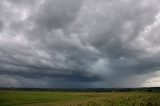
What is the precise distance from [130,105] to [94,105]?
702 cm

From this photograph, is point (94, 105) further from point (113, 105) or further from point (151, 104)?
point (151, 104)

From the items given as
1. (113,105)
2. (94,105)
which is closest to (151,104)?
(113,105)

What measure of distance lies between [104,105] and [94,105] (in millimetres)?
2423

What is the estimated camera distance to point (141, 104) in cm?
4166

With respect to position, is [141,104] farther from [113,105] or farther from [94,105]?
[94,105]

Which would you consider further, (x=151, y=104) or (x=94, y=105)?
(x=94, y=105)

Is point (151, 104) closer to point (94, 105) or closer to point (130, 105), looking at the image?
point (130, 105)

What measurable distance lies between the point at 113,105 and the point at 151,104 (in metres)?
6.92

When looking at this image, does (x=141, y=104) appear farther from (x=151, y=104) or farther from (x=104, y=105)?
(x=104, y=105)

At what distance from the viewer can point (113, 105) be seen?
42.6 meters

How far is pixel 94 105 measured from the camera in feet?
145

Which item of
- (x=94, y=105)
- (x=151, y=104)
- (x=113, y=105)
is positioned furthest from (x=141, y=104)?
A: (x=94, y=105)

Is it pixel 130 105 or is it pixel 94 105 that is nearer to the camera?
pixel 130 105

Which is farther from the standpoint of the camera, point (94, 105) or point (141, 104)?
point (94, 105)
